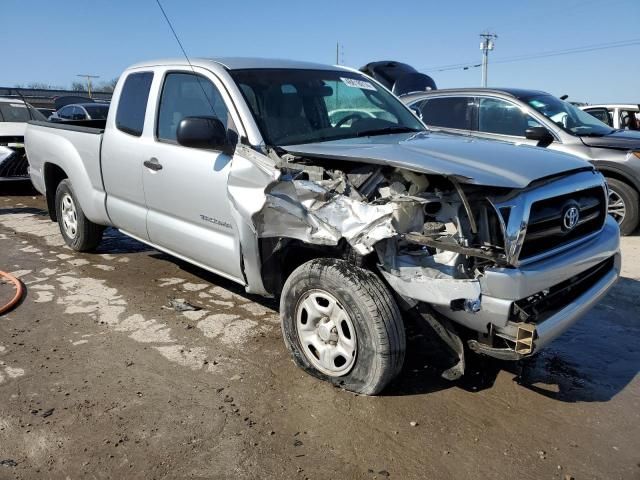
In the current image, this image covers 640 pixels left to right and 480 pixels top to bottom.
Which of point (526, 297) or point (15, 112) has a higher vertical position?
point (15, 112)

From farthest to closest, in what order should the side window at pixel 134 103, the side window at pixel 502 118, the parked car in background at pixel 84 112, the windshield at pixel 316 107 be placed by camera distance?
the parked car in background at pixel 84 112 < the side window at pixel 502 118 < the side window at pixel 134 103 < the windshield at pixel 316 107

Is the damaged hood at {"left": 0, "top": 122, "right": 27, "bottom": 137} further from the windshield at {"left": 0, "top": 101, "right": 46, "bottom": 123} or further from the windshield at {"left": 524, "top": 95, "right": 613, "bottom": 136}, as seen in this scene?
the windshield at {"left": 524, "top": 95, "right": 613, "bottom": 136}

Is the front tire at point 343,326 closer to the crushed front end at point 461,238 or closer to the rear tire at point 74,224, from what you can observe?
the crushed front end at point 461,238

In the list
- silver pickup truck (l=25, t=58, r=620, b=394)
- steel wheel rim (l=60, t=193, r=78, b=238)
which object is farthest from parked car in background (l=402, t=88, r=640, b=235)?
steel wheel rim (l=60, t=193, r=78, b=238)

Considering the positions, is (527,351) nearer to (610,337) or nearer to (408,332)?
(408,332)

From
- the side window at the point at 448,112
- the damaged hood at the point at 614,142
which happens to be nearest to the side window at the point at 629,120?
the damaged hood at the point at 614,142

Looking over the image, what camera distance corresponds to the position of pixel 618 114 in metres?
11.8

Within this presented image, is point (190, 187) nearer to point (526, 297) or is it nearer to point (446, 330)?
point (446, 330)

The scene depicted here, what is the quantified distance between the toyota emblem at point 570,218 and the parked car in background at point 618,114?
9.79 metres

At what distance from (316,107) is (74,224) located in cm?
350

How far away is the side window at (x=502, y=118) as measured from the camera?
7.16 meters

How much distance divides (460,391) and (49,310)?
335cm

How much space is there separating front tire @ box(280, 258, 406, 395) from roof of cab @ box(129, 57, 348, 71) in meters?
1.76

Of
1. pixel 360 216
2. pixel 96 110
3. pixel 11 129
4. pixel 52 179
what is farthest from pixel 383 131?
pixel 96 110
